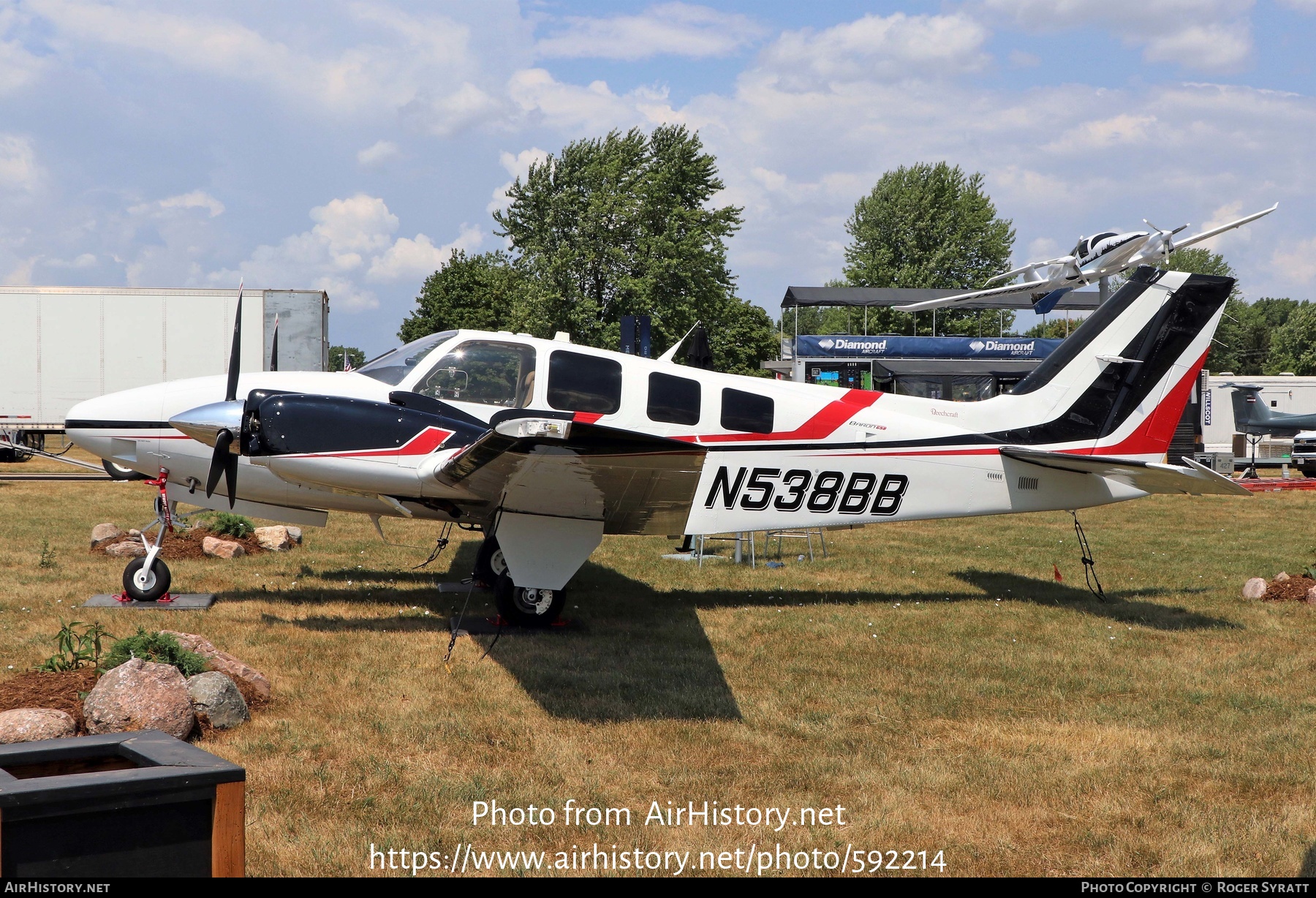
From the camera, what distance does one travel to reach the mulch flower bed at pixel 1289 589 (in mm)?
10039

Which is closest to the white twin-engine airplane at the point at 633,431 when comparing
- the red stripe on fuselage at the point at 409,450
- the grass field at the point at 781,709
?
the red stripe on fuselage at the point at 409,450

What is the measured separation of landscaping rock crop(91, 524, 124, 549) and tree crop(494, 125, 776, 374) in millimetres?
30013

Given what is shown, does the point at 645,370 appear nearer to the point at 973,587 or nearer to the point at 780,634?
the point at 780,634

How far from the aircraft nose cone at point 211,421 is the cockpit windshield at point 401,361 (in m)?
1.27

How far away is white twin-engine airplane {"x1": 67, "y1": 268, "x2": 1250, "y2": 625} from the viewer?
7.43 meters

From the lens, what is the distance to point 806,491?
926 centimetres

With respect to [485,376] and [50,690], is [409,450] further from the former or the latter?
[50,690]

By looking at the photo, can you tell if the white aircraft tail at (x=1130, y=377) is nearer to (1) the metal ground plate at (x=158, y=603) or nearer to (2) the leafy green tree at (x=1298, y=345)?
(1) the metal ground plate at (x=158, y=603)

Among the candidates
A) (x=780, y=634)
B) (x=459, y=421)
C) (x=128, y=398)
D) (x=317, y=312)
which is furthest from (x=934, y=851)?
(x=317, y=312)

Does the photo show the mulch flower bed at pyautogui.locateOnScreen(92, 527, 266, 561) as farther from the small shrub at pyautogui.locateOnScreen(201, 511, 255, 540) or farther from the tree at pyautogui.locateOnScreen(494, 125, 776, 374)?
the tree at pyautogui.locateOnScreen(494, 125, 776, 374)

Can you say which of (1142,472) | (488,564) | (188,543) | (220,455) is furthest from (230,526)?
(1142,472)

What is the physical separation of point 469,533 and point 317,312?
10.1 metres

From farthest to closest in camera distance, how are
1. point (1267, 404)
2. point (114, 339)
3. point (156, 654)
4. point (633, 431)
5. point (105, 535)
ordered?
point (1267, 404)
point (114, 339)
point (105, 535)
point (633, 431)
point (156, 654)

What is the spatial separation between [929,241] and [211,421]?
6088cm
